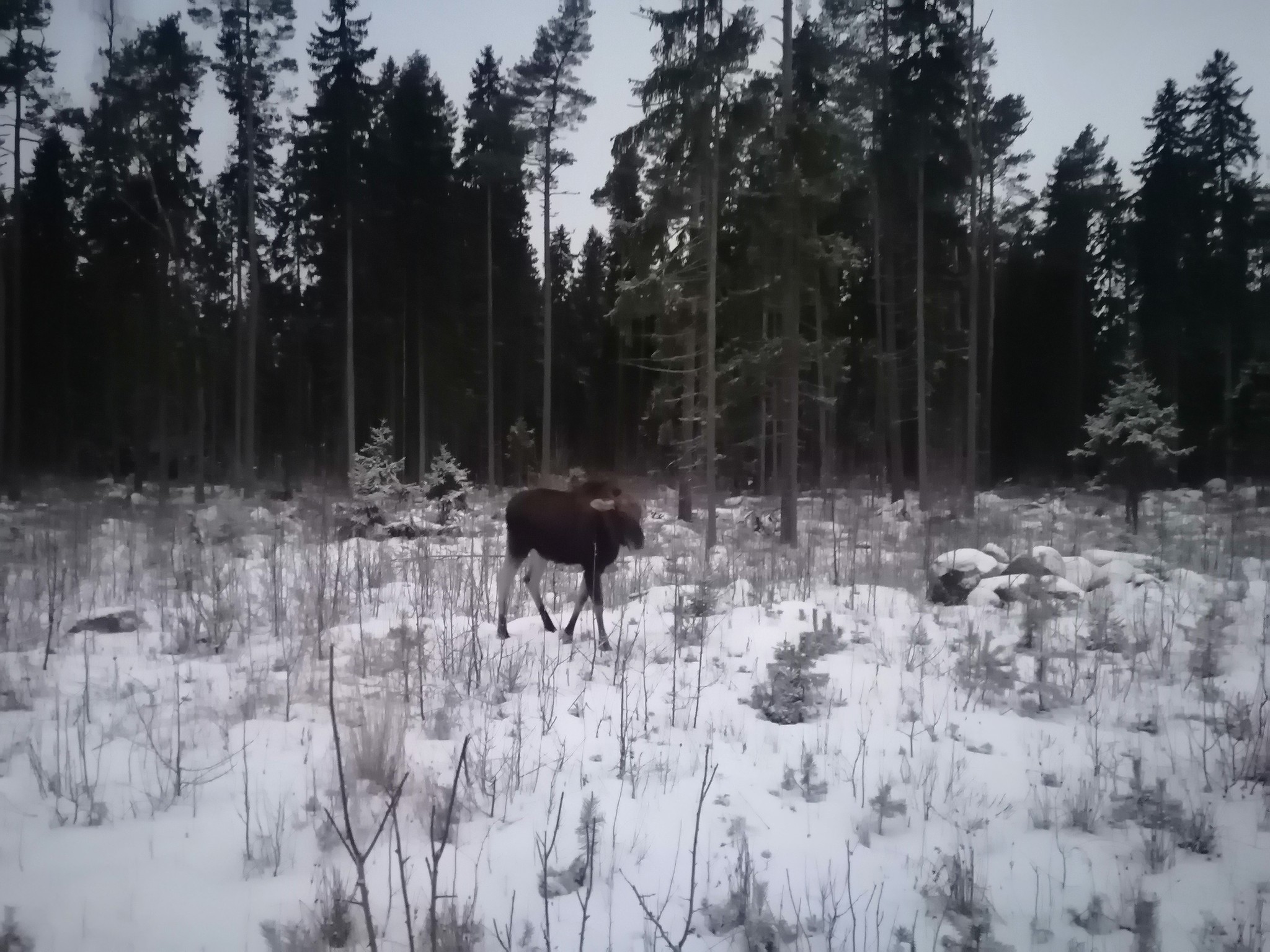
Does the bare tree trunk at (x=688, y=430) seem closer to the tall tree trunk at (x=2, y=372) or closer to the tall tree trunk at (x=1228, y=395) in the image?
the tall tree trunk at (x=1228, y=395)

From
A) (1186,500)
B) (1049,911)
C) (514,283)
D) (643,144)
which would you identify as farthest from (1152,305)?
(1049,911)

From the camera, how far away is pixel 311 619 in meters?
6.70

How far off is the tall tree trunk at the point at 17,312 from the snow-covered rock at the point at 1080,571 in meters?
19.9

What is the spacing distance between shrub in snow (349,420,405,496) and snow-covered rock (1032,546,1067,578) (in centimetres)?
1167

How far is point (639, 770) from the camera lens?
13.0ft

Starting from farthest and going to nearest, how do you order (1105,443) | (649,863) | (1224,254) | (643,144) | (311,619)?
1. (1224,254)
2. (643,144)
3. (1105,443)
4. (311,619)
5. (649,863)

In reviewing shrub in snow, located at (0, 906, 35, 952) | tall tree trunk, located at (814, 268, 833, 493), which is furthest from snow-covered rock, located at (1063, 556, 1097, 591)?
shrub in snow, located at (0, 906, 35, 952)

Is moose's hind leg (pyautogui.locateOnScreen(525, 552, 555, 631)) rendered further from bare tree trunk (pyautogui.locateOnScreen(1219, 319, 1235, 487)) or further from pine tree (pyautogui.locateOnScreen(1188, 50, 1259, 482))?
bare tree trunk (pyautogui.locateOnScreen(1219, 319, 1235, 487))

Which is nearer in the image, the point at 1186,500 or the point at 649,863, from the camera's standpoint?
the point at 649,863

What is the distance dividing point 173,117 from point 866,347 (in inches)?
808

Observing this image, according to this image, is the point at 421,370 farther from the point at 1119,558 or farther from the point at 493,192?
the point at 1119,558

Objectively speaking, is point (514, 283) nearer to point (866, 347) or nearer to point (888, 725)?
point (866, 347)

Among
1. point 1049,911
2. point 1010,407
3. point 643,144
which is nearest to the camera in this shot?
point 1049,911

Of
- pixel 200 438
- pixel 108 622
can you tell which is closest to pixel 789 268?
pixel 108 622
